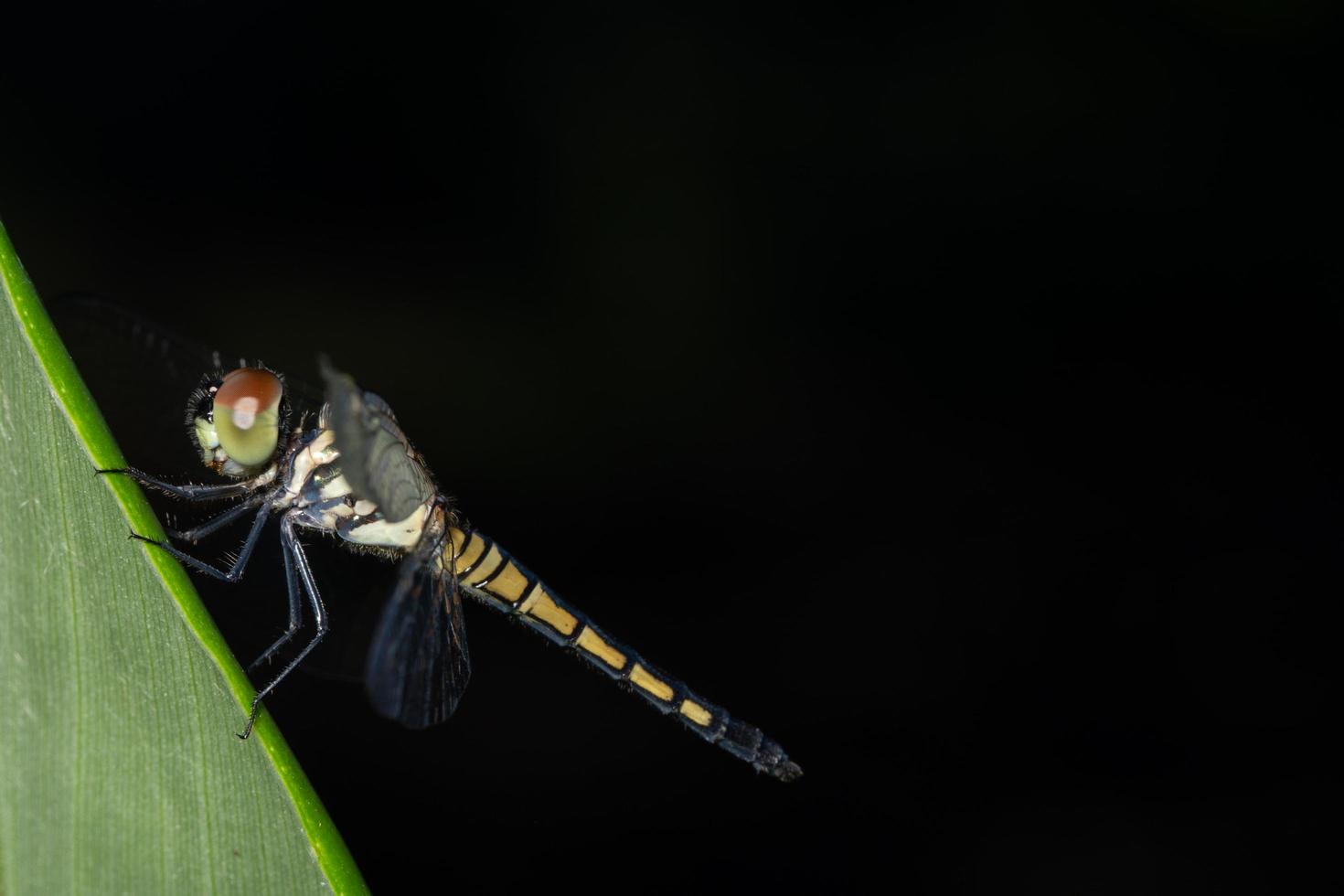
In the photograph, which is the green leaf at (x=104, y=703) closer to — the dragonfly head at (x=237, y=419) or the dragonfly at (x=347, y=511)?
the dragonfly at (x=347, y=511)

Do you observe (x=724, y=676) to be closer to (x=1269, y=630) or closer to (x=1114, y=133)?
(x=1269, y=630)

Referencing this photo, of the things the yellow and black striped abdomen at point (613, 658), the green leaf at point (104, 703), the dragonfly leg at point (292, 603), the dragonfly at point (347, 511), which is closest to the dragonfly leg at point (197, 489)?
the dragonfly at point (347, 511)

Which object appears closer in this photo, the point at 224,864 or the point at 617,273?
the point at 224,864

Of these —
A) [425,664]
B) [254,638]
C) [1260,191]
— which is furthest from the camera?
[1260,191]

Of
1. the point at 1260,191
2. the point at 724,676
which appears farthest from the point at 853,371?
the point at 1260,191

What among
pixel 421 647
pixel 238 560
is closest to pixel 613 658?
pixel 421 647

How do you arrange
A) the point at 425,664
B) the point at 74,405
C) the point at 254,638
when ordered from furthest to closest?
the point at 254,638 → the point at 425,664 → the point at 74,405

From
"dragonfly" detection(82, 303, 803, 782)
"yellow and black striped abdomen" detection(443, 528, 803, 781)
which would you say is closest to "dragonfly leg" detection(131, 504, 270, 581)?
"dragonfly" detection(82, 303, 803, 782)
